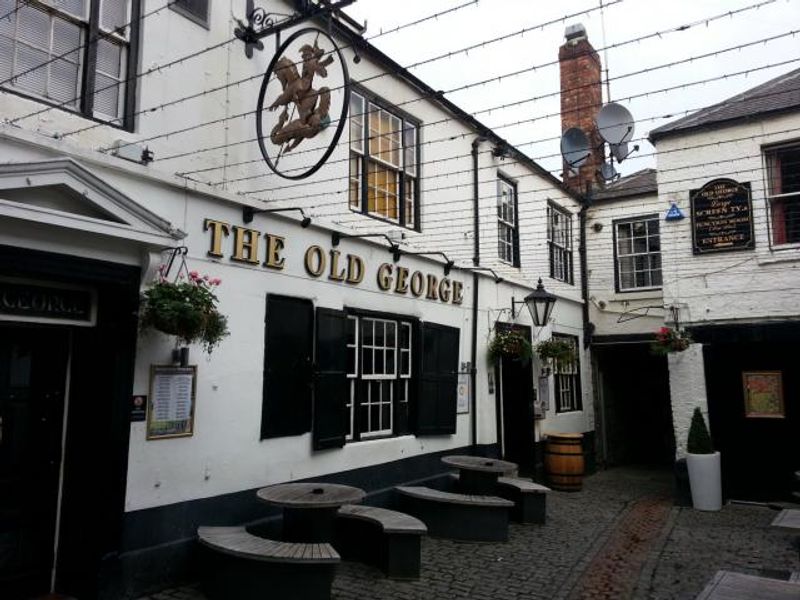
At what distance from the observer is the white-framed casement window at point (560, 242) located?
42.1 feet

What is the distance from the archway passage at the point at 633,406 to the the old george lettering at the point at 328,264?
6.08 metres

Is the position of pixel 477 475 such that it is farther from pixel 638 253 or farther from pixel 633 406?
pixel 633 406

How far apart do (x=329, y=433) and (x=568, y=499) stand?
4925 mm

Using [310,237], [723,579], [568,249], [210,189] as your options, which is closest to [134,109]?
[210,189]

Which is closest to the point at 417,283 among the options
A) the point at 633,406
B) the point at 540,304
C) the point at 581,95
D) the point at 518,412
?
the point at 540,304

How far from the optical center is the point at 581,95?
13680 millimetres

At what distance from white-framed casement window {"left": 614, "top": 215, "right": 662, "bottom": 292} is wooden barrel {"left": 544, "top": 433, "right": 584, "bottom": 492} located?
13.6 feet

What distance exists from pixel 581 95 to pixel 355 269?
341 inches

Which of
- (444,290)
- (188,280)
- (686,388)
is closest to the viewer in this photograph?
(188,280)

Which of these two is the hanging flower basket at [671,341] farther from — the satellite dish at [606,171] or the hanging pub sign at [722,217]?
the satellite dish at [606,171]

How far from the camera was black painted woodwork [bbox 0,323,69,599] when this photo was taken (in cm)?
484

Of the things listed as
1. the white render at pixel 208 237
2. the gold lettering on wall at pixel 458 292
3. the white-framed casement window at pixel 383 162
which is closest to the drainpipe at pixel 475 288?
the gold lettering on wall at pixel 458 292

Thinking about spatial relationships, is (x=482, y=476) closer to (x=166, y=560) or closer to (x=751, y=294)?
(x=166, y=560)

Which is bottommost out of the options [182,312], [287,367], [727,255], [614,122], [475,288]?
[287,367]
